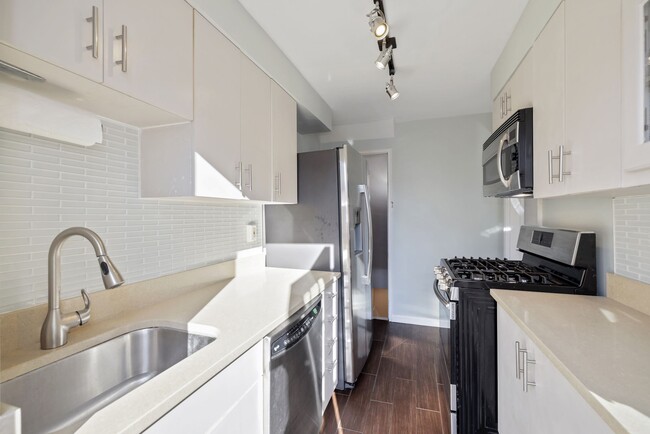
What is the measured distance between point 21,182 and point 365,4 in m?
1.68

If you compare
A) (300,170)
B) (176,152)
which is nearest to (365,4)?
(300,170)

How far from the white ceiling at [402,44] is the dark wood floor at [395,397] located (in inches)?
87.2

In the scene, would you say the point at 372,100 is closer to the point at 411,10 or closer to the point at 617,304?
the point at 411,10

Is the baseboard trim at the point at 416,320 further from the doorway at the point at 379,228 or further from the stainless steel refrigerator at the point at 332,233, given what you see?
the stainless steel refrigerator at the point at 332,233

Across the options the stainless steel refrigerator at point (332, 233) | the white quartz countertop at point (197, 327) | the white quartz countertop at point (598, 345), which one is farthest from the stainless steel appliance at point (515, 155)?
the white quartz countertop at point (197, 327)

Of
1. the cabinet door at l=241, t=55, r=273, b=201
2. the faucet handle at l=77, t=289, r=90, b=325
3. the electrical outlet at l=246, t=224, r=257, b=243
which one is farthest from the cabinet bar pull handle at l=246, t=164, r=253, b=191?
the faucet handle at l=77, t=289, r=90, b=325

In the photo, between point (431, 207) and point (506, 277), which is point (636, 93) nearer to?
point (506, 277)

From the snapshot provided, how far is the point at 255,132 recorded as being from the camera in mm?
1588

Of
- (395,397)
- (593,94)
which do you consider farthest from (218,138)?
(395,397)

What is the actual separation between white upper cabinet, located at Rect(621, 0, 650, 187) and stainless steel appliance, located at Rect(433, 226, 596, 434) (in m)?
0.69

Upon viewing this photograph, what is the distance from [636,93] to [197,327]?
162cm

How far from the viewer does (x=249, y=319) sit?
112 cm

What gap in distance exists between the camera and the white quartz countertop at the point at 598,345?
0.60 metres

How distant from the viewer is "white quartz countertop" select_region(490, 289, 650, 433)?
1.97ft
